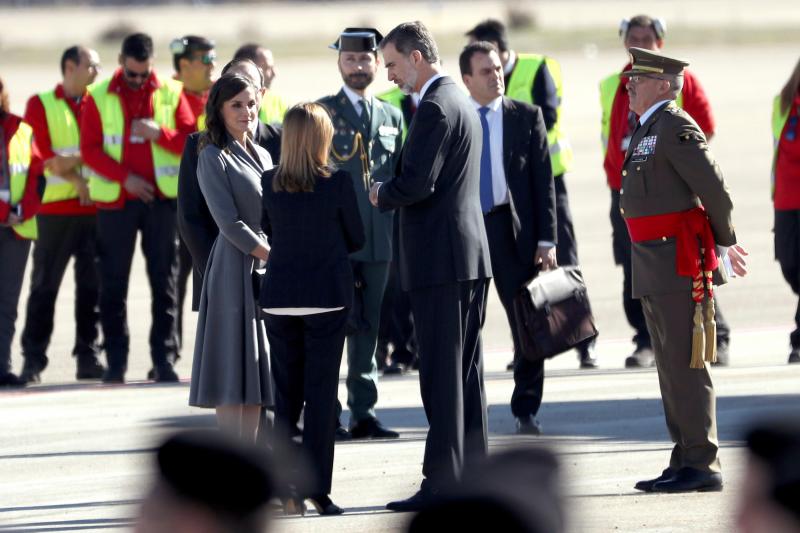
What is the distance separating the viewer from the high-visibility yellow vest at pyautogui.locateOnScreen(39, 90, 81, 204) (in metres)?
11.3

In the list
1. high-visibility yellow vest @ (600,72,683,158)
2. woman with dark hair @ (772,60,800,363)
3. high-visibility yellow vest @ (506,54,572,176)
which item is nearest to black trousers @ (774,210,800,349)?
woman with dark hair @ (772,60,800,363)

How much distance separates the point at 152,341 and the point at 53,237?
1052mm

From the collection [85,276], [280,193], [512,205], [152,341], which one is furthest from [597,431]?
[85,276]

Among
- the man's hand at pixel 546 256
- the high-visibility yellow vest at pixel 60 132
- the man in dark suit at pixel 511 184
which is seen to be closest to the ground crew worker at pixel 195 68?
the high-visibility yellow vest at pixel 60 132

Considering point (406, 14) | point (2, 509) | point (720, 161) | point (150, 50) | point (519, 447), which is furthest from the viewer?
point (406, 14)

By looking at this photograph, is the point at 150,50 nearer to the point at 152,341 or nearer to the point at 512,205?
the point at 152,341

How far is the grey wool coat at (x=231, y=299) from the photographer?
7.21 m

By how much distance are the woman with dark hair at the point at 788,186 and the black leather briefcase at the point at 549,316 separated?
9.23ft

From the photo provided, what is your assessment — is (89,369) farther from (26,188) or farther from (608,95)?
(608,95)

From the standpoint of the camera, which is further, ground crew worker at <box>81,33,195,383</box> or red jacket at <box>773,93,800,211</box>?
ground crew worker at <box>81,33,195,383</box>

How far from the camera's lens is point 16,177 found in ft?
35.8

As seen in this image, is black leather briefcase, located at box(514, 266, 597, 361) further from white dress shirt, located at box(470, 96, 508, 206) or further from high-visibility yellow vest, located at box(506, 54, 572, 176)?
high-visibility yellow vest, located at box(506, 54, 572, 176)

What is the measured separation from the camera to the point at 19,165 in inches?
430

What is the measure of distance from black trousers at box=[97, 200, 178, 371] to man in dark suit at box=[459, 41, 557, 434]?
3043mm
